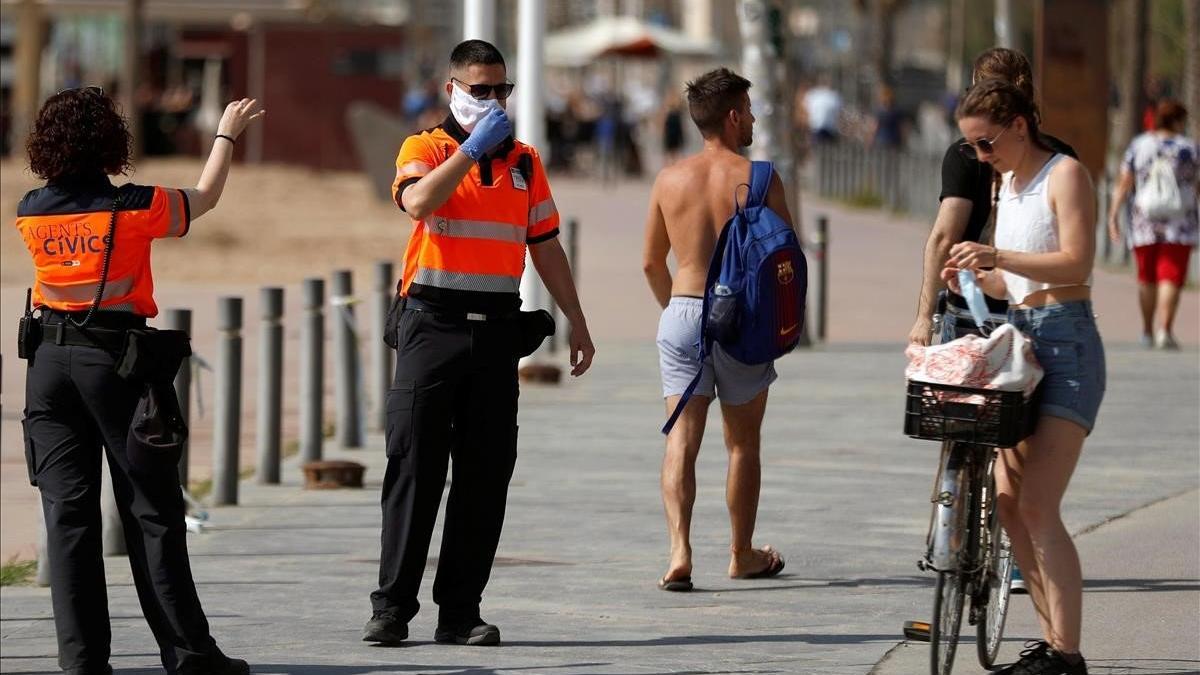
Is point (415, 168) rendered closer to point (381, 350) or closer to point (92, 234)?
point (92, 234)

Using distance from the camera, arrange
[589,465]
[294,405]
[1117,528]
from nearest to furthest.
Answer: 1. [1117,528]
2. [589,465]
3. [294,405]

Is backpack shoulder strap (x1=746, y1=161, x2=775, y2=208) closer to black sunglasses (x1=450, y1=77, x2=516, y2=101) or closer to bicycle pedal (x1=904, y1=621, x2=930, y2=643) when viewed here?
black sunglasses (x1=450, y1=77, x2=516, y2=101)

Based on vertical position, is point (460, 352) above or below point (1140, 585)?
above

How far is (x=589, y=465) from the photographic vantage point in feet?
38.7

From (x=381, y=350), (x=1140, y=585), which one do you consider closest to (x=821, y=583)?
(x=1140, y=585)

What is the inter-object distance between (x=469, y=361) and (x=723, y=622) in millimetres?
1302

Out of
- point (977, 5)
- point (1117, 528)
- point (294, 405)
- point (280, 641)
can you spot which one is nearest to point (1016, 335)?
point (280, 641)

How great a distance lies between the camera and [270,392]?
→ 11.4 meters

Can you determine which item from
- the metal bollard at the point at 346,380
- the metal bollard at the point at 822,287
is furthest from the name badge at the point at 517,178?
the metal bollard at the point at 822,287

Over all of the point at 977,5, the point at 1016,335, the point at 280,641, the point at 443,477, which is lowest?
the point at 280,641

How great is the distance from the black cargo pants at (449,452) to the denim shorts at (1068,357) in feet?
5.48

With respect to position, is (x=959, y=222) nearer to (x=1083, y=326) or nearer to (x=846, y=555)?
(x=1083, y=326)

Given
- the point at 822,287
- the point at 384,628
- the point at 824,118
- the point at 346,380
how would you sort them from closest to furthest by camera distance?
the point at 384,628 → the point at 346,380 → the point at 822,287 → the point at 824,118

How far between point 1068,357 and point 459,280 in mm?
1857
